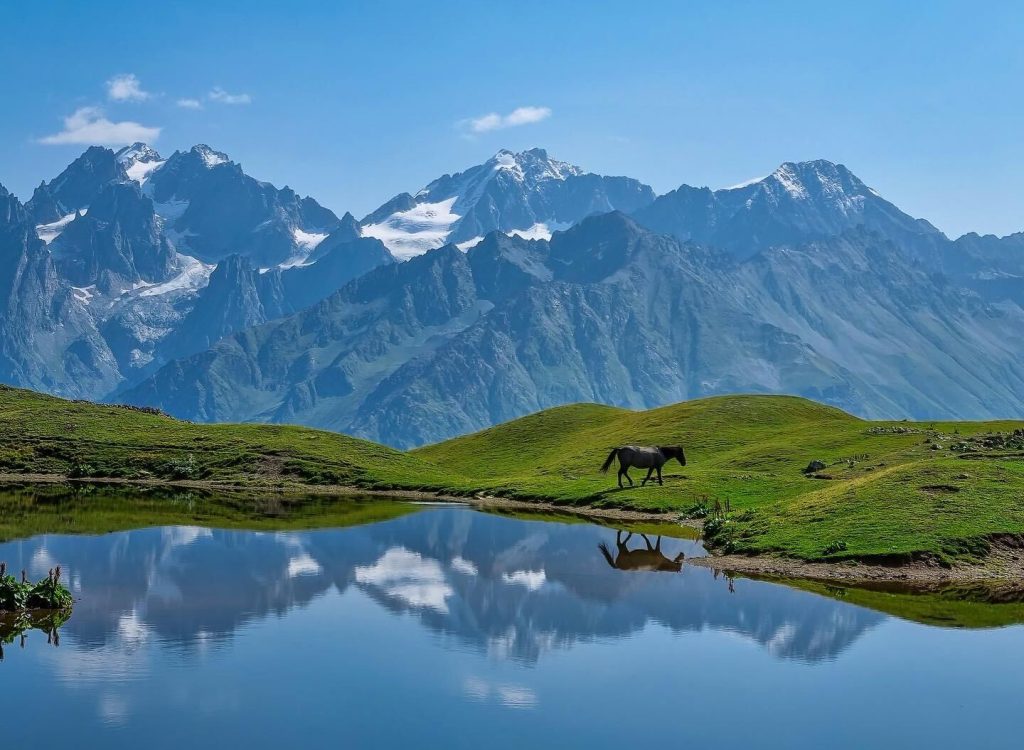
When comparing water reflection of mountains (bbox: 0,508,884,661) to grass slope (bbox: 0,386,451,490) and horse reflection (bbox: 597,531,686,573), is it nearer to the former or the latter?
horse reflection (bbox: 597,531,686,573)

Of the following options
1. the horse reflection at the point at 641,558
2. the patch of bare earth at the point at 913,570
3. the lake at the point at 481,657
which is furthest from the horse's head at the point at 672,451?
the patch of bare earth at the point at 913,570

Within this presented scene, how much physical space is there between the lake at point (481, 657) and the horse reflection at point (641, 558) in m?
0.43

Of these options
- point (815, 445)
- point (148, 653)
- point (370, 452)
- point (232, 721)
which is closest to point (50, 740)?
point (232, 721)

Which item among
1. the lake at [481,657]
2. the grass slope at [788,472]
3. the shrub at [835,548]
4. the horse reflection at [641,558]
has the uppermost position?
the grass slope at [788,472]

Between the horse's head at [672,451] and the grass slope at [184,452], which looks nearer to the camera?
the horse's head at [672,451]

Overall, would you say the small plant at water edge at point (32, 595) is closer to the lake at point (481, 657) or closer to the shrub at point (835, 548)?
the lake at point (481, 657)

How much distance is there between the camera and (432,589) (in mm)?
55969

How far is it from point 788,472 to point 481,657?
6511 centimetres

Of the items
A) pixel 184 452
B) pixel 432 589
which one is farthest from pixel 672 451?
pixel 184 452

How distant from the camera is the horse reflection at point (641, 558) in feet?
205

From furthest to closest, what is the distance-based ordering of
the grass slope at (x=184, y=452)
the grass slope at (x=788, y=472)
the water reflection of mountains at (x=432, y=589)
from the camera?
the grass slope at (x=184, y=452), the grass slope at (x=788, y=472), the water reflection of mountains at (x=432, y=589)

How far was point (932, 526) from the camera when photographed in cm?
6300

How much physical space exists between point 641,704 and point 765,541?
32.9 m

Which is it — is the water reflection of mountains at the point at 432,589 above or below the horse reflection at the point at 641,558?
below
